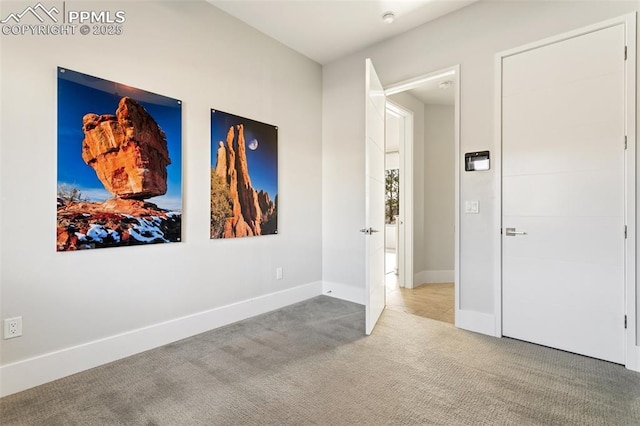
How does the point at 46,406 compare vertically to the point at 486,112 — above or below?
below

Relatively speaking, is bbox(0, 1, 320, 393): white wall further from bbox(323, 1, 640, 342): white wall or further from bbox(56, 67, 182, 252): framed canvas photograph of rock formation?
bbox(323, 1, 640, 342): white wall

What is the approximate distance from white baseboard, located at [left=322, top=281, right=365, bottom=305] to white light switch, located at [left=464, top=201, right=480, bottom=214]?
1.51 metres

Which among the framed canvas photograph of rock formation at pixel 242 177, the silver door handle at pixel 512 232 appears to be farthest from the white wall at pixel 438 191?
the framed canvas photograph of rock formation at pixel 242 177

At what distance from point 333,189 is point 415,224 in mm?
1474

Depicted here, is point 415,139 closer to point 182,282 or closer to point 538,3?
point 538,3

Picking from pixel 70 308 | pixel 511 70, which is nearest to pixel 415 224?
pixel 511 70

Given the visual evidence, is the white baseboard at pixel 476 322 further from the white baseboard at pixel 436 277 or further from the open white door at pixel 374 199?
the white baseboard at pixel 436 277

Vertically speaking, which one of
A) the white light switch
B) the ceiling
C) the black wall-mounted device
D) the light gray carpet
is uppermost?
the ceiling

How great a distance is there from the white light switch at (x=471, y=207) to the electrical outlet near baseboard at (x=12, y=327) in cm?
342

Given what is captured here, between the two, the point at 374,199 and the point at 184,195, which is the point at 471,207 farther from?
the point at 184,195

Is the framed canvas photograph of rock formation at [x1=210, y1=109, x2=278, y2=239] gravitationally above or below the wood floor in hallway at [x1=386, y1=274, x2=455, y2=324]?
above

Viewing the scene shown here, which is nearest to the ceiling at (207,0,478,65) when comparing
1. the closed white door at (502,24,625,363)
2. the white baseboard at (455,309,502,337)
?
the closed white door at (502,24,625,363)

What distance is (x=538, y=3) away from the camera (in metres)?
2.46

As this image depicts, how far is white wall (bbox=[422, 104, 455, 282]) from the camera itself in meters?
4.79
